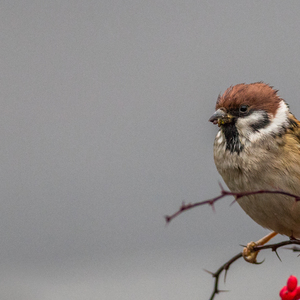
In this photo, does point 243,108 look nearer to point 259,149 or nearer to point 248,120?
point 248,120

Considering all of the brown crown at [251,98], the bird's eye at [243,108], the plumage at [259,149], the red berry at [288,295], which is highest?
the brown crown at [251,98]

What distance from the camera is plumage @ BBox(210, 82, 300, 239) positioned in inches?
72.3

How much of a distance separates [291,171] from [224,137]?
0.98 ft

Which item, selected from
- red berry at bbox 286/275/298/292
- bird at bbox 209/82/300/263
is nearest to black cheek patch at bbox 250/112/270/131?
bird at bbox 209/82/300/263

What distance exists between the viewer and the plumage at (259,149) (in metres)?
1.84

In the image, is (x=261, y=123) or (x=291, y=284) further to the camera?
(x=261, y=123)

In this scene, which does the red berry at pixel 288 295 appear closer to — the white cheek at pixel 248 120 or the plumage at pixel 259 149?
the plumage at pixel 259 149

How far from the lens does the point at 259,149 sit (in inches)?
73.2

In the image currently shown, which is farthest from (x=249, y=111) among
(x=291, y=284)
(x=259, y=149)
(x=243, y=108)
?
(x=291, y=284)

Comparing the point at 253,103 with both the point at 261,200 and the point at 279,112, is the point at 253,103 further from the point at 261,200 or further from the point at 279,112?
the point at 261,200

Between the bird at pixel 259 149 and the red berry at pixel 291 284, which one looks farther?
the bird at pixel 259 149

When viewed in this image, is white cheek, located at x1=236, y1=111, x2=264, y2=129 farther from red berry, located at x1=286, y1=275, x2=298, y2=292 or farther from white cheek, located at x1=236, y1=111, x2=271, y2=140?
red berry, located at x1=286, y1=275, x2=298, y2=292

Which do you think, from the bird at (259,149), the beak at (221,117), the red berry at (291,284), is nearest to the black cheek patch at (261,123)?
the bird at (259,149)

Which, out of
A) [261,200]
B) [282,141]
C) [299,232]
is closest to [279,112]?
[282,141]
